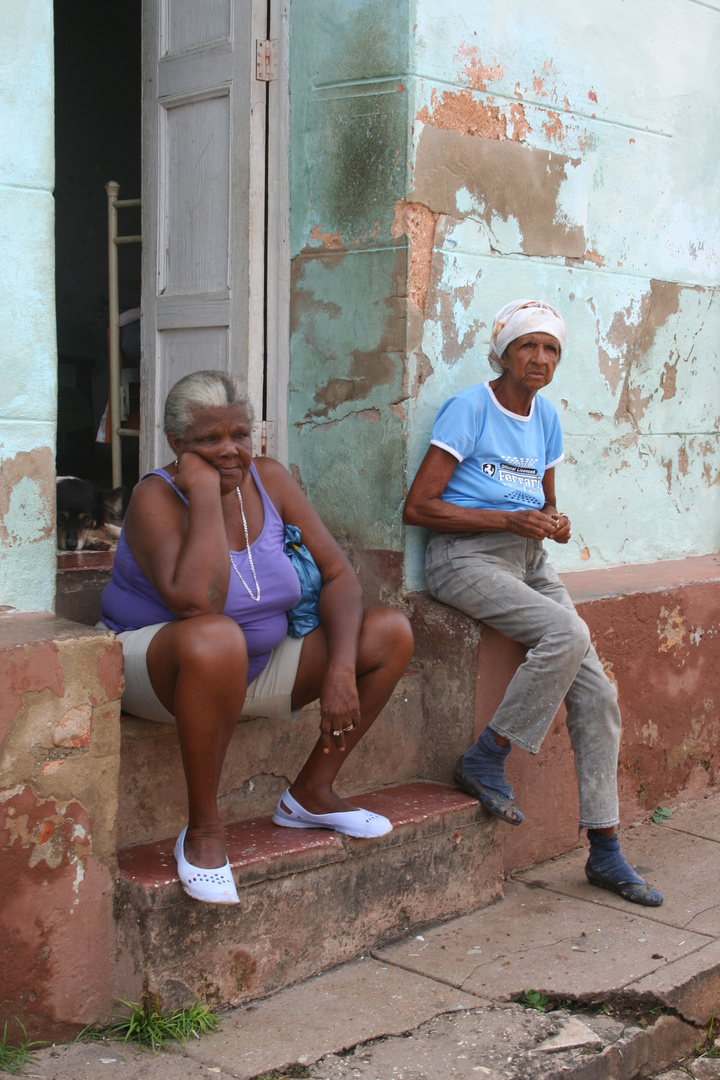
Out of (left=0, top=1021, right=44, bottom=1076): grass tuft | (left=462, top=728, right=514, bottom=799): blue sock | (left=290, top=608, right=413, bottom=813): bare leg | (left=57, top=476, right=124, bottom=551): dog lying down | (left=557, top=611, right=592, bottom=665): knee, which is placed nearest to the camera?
(left=0, top=1021, right=44, bottom=1076): grass tuft

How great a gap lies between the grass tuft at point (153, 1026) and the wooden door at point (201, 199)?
2097 mm

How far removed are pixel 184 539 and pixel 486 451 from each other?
1.21 meters

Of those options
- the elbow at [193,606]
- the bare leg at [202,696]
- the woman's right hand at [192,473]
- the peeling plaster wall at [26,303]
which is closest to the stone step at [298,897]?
the bare leg at [202,696]

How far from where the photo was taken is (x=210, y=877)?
2814 millimetres

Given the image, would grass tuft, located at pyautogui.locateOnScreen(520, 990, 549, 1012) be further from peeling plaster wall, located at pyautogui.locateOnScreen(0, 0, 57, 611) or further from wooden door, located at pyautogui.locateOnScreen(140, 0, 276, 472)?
wooden door, located at pyautogui.locateOnScreen(140, 0, 276, 472)

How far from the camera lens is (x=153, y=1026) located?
2807 mm

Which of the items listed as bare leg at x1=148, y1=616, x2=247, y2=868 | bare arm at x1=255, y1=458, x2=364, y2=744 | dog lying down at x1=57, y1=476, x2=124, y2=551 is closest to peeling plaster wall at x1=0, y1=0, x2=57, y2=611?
bare leg at x1=148, y1=616, x2=247, y2=868

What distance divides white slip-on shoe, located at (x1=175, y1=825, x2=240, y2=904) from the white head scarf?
1.91 metres

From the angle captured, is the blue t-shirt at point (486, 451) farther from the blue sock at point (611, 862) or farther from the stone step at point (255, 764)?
the blue sock at point (611, 862)

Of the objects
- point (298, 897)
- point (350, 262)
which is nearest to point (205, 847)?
point (298, 897)

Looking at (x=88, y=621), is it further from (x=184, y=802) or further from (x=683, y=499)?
(x=683, y=499)

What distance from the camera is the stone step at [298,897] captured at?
2834 millimetres

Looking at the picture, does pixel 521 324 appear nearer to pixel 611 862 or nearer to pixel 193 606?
pixel 193 606

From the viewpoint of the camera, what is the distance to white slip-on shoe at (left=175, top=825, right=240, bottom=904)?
110 inches
